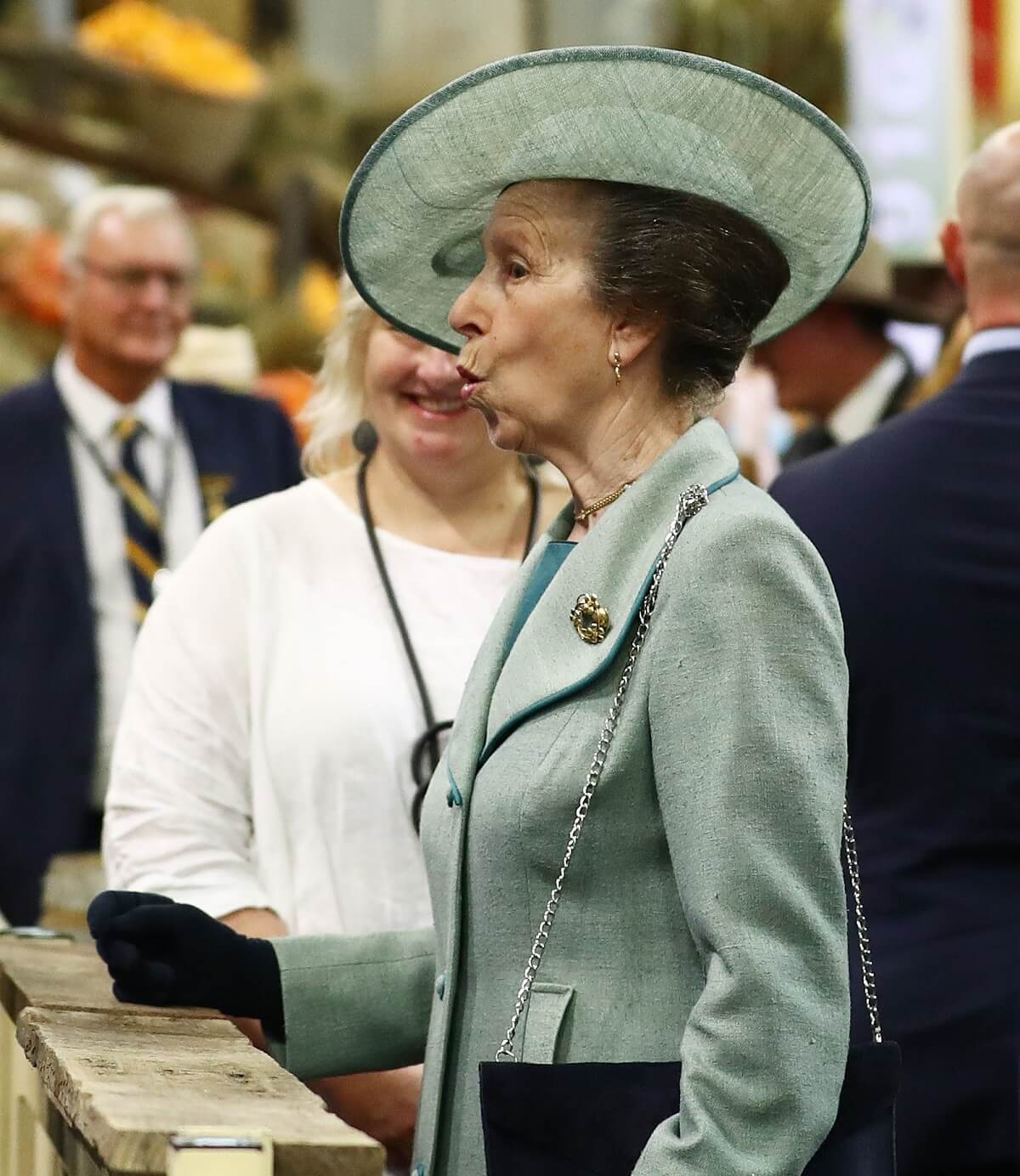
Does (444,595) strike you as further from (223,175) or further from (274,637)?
(223,175)

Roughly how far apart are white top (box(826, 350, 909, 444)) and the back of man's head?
5.78 ft

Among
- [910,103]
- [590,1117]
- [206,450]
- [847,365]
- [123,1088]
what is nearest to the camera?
[123,1088]

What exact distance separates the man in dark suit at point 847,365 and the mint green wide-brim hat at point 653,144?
2.73 meters

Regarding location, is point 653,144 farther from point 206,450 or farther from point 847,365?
point 206,450

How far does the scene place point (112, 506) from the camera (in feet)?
16.1

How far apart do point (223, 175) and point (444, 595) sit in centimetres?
889

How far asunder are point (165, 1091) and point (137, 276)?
4376 millimetres

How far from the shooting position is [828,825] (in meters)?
1.65

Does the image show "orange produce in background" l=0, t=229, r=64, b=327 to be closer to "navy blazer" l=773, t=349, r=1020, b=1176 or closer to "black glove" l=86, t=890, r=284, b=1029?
"navy blazer" l=773, t=349, r=1020, b=1176

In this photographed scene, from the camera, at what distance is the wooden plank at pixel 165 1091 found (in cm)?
143

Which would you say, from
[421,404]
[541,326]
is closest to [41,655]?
[421,404]

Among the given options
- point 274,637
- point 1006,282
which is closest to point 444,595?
point 274,637

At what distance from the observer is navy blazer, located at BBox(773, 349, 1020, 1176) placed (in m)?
2.61

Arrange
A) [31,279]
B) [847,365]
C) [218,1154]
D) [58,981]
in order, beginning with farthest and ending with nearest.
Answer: [31,279] → [847,365] → [58,981] → [218,1154]
